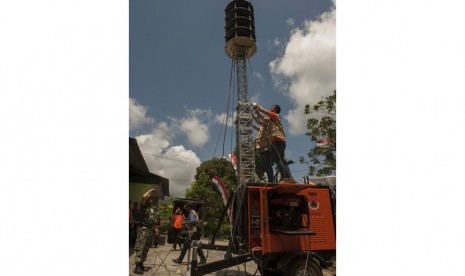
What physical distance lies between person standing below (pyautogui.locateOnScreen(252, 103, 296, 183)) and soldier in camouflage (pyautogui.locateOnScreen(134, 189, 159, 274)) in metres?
2.66

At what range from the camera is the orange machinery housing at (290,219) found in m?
4.30

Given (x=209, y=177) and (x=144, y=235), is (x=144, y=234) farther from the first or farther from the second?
(x=209, y=177)

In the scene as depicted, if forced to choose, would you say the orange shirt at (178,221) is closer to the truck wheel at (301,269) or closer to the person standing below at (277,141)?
the person standing below at (277,141)

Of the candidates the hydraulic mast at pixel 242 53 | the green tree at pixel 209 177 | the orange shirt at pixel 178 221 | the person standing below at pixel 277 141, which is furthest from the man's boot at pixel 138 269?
the hydraulic mast at pixel 242 53

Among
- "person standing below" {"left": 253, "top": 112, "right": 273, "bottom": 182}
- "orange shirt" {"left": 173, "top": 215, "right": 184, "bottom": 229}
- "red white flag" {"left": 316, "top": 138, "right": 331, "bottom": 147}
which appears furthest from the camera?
"red white flag" {"left": 316, "top": 138, "right": 331, "bottom": 147}

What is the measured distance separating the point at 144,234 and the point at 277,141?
9.70 feet

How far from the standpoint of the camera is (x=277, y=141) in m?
5.15

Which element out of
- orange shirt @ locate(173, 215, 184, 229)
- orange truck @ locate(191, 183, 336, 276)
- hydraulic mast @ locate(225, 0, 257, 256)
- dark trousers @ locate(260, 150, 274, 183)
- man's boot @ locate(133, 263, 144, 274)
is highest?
hydraulic mast @ locate(225, 0, 257, 256)

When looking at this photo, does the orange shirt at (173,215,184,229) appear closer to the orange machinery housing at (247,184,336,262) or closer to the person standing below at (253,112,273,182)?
the person standing below at (253,112,273,182)

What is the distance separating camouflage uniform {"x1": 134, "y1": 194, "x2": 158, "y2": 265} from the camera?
5.69 metres

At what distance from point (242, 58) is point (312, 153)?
686 inches

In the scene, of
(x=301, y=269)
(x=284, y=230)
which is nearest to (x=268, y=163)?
(x=284, y=230)

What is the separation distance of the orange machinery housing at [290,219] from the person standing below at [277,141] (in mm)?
560

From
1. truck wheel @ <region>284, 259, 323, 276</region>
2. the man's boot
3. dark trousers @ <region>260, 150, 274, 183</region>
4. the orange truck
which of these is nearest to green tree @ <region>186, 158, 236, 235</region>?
the man's boot
